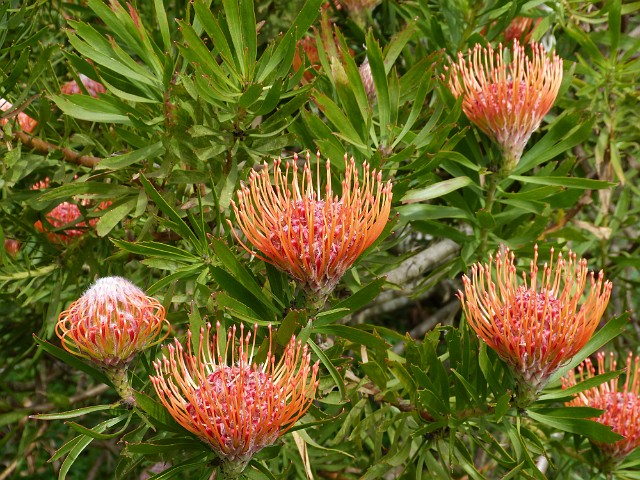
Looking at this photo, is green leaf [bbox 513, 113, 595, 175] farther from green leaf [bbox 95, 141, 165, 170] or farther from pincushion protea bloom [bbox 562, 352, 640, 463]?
green leaf [bbox 95, 141, 165, 170]

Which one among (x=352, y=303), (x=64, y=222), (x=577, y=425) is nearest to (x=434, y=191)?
(x=352, y=303)

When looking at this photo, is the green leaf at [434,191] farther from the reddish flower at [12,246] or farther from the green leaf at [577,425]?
the reddish flower at [12,246]

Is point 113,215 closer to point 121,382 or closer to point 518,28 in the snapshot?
point 121,382

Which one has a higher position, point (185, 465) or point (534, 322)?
point (534, 322)

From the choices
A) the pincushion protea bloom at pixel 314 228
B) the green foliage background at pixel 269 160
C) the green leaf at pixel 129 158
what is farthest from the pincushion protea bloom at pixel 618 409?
the green leaf at pixel 129 158

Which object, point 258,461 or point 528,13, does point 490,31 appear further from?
point 258,461

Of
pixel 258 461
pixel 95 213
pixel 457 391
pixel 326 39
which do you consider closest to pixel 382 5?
pixel 326 39

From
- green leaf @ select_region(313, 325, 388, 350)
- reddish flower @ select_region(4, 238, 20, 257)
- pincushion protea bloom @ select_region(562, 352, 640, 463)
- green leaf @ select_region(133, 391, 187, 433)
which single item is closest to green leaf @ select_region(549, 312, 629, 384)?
pincushion protea bloom @ select_region(562, 352, 640, 463)
